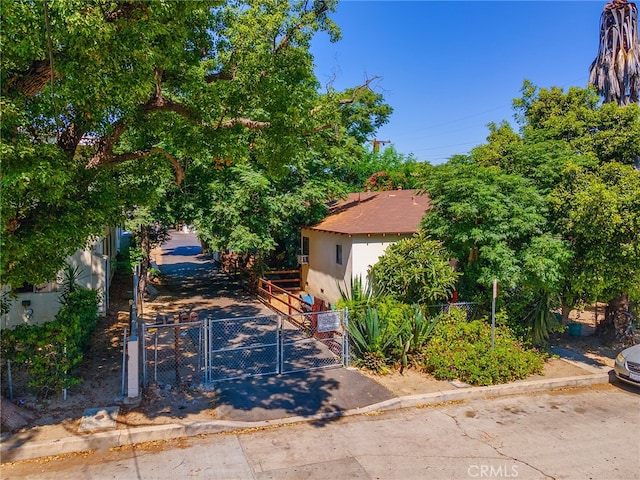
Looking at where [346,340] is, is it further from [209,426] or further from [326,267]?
[326,267]

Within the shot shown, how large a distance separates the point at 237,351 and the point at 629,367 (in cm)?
852

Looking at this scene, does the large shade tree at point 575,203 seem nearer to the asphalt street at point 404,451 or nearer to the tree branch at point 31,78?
the asphalt street at point 404,451

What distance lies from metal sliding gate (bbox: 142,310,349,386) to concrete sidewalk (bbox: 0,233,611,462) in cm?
46

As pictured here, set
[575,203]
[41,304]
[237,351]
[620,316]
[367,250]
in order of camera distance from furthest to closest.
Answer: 1. [367,250]
2. [620,316]
3. [41,304]
4. [237,351]
5. [575,203]

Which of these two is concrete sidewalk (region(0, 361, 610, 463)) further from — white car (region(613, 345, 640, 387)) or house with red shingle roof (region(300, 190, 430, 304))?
house with red shingle roof (region(300, 190, 430, 304))

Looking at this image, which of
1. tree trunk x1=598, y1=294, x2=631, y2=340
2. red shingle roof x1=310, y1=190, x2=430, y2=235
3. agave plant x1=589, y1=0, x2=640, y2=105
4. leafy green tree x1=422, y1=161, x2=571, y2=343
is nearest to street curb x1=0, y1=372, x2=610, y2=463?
leafy green tree x1=422, y1=161, x2=571, y2=343

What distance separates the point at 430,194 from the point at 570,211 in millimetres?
3278

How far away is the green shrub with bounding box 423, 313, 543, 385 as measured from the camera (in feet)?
29.9

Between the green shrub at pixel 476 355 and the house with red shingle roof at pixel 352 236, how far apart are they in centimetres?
388

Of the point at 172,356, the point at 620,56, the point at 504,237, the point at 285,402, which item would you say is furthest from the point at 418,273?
the point at 620,56

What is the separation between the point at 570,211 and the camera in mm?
9617

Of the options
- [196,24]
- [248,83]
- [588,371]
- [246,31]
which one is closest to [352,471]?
[588,371]

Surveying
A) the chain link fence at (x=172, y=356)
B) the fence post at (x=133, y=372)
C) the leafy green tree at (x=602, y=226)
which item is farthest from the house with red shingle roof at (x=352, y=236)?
the fence post at (x=133, y=372)

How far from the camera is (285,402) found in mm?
7973
